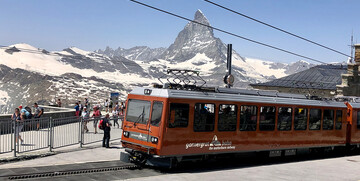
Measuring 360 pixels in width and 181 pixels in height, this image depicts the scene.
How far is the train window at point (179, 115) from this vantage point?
606 inches

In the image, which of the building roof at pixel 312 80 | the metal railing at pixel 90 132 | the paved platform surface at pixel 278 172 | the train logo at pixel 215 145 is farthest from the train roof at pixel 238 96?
the building roof at pixel 312 80

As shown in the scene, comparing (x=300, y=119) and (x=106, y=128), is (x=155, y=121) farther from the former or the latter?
(x=300, y=119)

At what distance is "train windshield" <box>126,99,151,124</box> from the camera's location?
15797mm

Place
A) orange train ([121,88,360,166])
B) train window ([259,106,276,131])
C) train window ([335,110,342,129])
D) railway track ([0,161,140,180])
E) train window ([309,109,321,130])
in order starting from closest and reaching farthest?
1. railway track ([0,161,140,180])
2. orange train ([121,88,360,166])
3. train window ([259,106,276,131])
4. train window ([309,109,321,130])
5. train window ([335,110,342,129])

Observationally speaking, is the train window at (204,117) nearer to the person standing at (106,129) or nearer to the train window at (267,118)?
the train window at (267,118)

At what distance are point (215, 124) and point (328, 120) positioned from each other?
8.08m

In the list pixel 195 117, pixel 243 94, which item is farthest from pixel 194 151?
pixel 243 94

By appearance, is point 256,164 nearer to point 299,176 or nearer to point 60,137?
point 299,176

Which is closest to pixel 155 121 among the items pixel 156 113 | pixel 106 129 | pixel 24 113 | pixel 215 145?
pixel 156 113

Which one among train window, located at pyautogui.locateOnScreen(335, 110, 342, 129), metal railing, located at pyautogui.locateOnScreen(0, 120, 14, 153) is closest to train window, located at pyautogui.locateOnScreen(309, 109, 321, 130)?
train window, located at pyautogui.locateOnScreen(335, 110, 342, 129)

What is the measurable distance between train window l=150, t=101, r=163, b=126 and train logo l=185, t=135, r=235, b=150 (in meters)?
1.41

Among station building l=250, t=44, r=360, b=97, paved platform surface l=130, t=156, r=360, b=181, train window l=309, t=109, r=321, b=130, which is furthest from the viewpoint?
station building l=250, t=44, r=360, b=97

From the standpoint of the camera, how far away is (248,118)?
18.0m

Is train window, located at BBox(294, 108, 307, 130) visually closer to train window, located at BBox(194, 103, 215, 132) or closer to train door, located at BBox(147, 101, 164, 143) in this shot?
train window, located at BBox(194, 103, 215, 132)
